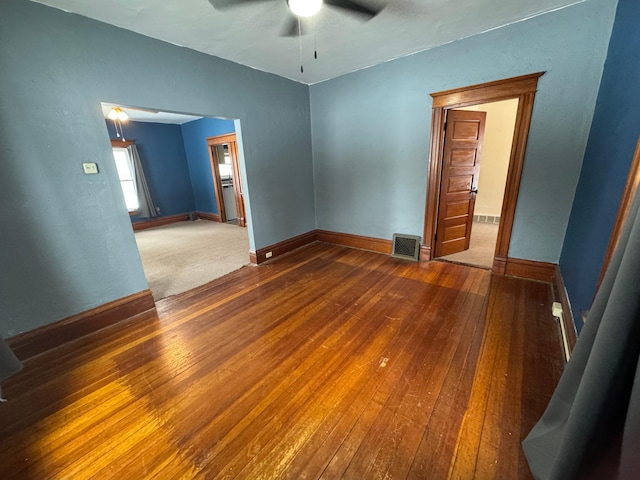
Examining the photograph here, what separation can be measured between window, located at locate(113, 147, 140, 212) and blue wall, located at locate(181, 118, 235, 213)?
4.56 ft

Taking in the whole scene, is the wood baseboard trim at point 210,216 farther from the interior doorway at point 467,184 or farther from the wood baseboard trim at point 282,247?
the interior doorway at point 467,184

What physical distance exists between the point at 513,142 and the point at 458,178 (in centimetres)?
75

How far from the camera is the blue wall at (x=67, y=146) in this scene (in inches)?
71.0

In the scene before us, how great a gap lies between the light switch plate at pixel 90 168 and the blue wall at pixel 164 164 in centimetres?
504

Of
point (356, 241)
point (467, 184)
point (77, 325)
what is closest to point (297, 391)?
point (77, 325)

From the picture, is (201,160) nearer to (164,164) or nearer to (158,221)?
(164,164)

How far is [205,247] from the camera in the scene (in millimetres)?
4648

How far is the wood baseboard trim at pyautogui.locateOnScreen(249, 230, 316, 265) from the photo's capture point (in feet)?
12.0

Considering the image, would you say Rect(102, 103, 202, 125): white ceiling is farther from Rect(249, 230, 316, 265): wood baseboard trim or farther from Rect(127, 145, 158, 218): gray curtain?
Rect(249, 230, 316, 265): wood baseboard trim

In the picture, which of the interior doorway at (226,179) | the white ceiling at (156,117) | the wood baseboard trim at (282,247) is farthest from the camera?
the interior doorway at (226,179)

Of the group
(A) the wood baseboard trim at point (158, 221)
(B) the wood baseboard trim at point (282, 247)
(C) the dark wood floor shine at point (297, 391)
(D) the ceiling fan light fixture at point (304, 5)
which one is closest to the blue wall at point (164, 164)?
(A) the wood baseboard trim at point (158, 221)

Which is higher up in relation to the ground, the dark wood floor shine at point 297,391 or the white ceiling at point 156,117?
the white ceiling at point 156,117

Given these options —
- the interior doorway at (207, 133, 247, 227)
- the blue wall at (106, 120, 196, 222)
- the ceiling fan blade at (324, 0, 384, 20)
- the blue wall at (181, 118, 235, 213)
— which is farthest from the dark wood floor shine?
the blue wall at (106, 120, 196, 222)

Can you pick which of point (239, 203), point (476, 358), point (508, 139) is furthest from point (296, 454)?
point (508, 139)
